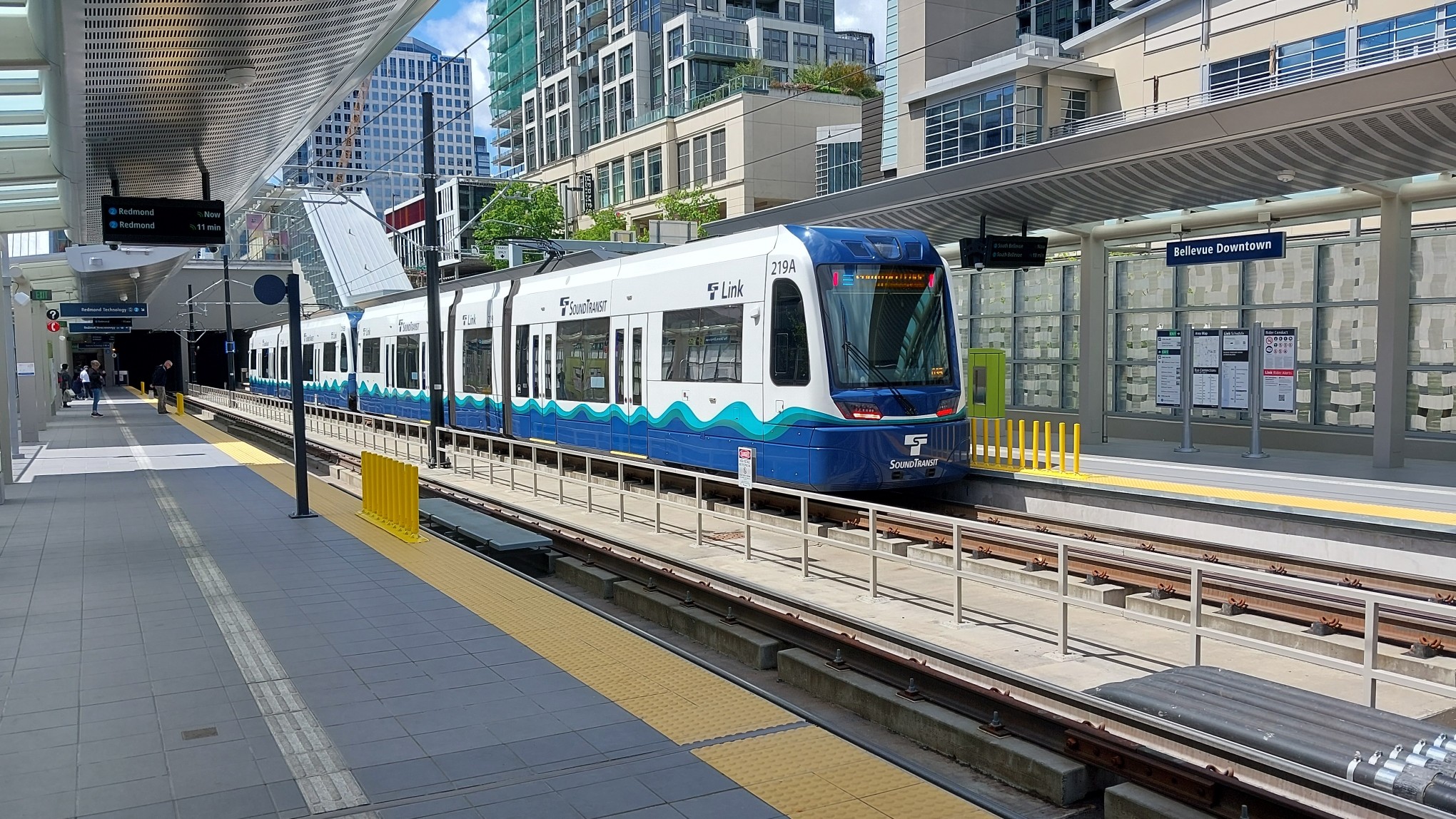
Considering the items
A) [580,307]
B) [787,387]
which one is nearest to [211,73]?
[787,387]

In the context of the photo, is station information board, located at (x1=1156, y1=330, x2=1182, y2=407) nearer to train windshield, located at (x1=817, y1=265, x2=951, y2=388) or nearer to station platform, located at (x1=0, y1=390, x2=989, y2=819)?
train windshield, located at (x1=817, y1=265, x2=951, y2=388)

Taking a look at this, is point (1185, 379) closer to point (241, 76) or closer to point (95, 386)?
point (241, 76)

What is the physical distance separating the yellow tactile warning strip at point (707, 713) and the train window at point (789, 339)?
13.8ft

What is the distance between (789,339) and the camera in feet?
44.3

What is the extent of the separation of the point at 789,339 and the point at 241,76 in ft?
22.6

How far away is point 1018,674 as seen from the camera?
688 cm

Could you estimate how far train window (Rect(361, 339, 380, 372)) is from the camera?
107 feet

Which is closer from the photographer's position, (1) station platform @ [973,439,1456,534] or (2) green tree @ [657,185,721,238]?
(1) station platform @ [973,439,1456,534]

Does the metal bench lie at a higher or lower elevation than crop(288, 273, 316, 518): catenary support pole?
lower

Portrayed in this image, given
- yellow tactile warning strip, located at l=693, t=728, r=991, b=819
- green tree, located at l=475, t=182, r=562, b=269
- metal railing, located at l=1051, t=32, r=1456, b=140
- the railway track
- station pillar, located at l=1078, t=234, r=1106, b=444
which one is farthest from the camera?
green tree, located at l=475, t=182, r=562, b=269

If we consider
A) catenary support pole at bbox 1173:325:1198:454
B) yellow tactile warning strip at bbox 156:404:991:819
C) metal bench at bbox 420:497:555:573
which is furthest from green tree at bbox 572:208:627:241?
yellow tactile warning strip at bbox 156:404:991:819

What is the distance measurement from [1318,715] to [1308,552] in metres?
6.90

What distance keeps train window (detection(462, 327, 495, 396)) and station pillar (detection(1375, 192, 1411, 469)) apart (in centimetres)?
1574

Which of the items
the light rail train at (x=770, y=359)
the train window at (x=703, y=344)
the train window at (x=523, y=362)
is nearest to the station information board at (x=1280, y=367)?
the light rail train at (x=770, y=359)
